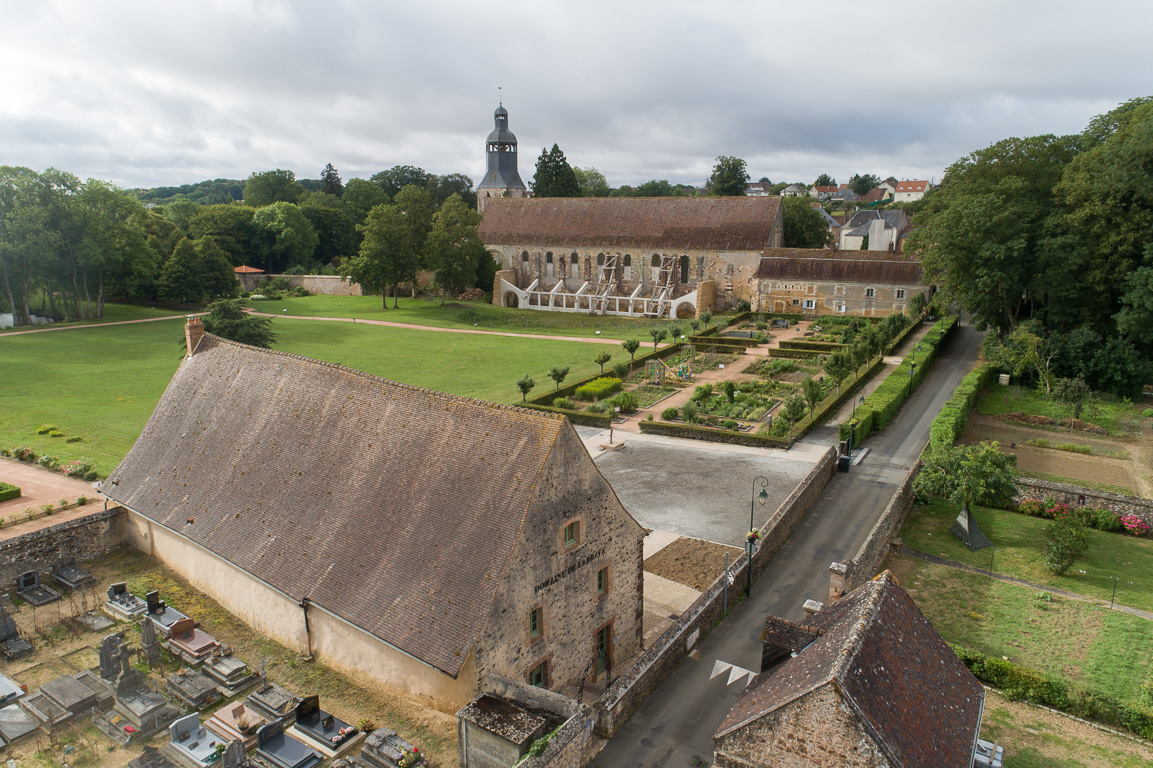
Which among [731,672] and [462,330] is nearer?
[731,672]

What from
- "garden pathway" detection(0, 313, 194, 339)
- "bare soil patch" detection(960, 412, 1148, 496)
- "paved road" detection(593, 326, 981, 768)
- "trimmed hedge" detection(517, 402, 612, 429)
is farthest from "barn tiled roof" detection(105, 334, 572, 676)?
"garden pathway" detection(0, 313, 194, 339)

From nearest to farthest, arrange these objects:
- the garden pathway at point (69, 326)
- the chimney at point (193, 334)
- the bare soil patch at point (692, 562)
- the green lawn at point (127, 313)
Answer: the bare soil patch at point (692, 562), the chimney at point (193, 334), the garden pathway at point (69, 326), the green lawn at point (127, 313)

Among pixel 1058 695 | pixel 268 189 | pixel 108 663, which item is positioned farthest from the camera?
pixel 268 189

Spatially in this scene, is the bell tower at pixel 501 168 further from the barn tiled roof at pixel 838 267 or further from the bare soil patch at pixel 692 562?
the bare soil patch at pixel 692 562

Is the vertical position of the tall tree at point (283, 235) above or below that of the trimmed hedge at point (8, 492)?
above

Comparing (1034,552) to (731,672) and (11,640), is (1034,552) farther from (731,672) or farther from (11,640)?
(11,640)

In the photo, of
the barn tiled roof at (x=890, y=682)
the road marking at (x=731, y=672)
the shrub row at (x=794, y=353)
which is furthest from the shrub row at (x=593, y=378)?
the barn tiled roof at (x=890, y=682)

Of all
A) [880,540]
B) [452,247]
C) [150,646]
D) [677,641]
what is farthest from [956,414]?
[452,247]
